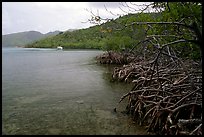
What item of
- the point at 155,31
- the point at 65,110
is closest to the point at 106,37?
the point at 155,31

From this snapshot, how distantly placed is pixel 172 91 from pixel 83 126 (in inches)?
102

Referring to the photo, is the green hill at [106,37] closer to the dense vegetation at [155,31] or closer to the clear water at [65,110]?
the dense vegetation at [155,31]

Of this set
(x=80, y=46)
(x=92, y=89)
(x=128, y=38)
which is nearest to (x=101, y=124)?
(x=92, y=89)

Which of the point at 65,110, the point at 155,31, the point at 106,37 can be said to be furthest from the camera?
the point at 106,37

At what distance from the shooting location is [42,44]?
371 ft

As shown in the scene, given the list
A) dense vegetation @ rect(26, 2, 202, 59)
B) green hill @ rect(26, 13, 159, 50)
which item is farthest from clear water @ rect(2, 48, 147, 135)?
green hill @ rect(26, 13, 159, 50)

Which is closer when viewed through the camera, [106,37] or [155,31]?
[155,31]

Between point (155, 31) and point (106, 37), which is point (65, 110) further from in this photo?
point (106, 37)

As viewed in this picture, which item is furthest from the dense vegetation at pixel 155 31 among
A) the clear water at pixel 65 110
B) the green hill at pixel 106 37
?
the clear water at pixel 65 110

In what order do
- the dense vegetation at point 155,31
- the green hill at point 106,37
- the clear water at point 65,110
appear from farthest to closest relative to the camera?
the green hill at point 106,37 < the clear water at point 65,110 < the dense vegetation at point 155,31

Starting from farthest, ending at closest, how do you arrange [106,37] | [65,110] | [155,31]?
[106,37] → [155,31] → [65,110]

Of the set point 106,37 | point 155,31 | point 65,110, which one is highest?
point 155,31

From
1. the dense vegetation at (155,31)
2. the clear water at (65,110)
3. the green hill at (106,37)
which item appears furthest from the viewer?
the green hill at (106,37)

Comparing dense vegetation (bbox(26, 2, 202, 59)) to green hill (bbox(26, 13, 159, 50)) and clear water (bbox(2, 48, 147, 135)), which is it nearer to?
green hill (bbox(26, 13, 159, 50))
